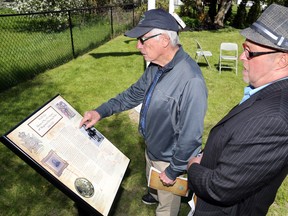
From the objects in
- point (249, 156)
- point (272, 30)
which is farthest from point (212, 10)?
point (249, 156)

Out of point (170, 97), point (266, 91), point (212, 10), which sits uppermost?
point (266, 91)

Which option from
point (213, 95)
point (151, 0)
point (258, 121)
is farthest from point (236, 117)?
point (213, 95)

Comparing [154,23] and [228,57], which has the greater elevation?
[154,23]

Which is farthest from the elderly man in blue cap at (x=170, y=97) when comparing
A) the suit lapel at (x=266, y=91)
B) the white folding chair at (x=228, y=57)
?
the white folding chair at (x=228, y=57)

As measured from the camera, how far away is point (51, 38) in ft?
38.4

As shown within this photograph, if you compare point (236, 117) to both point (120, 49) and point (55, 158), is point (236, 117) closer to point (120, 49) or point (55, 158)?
point (55, 158)

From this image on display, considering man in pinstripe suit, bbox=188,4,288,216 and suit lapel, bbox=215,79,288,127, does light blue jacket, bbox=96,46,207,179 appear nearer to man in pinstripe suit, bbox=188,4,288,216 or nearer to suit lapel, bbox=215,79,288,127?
man in pinstripe suit, bbox=188,4,288,216

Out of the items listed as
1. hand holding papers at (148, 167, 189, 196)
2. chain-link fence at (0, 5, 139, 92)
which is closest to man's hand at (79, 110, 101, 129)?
hand holding papers at (148, 167, 189, 196)

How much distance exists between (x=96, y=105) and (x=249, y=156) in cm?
531

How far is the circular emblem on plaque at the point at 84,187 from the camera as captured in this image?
189 cm

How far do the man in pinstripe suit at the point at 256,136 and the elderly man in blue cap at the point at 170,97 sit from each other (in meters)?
0.54

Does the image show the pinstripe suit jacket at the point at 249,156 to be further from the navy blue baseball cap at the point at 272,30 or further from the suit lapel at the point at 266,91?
the navy blue baseball cap at the point at 272,30

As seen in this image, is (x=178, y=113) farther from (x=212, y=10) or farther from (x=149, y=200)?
(x=212, y=10)

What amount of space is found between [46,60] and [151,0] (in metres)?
4.89
